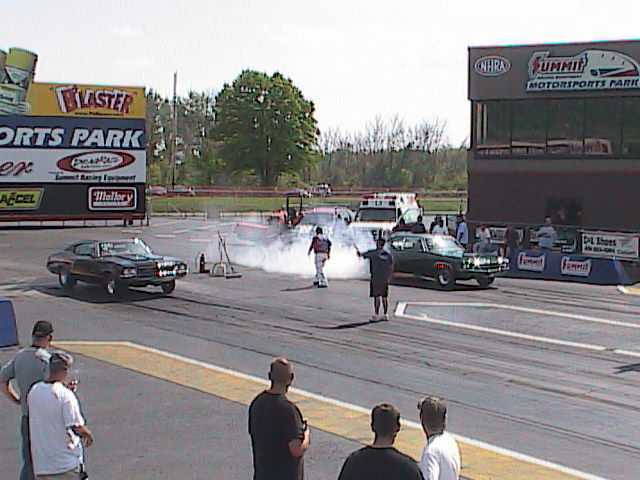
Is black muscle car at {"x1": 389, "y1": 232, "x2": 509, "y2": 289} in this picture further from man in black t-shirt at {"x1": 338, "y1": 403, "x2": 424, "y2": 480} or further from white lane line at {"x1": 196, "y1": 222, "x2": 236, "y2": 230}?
white lane line at {"x1": 196, "y1": 222, "x2": 236, "y2": 230}

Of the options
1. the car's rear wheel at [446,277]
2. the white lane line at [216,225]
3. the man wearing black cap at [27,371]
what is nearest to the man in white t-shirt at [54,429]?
the man wearing black cap at [27,371]

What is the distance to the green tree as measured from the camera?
9356cm

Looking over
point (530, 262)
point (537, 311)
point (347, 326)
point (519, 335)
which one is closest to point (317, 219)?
point (530, 262)

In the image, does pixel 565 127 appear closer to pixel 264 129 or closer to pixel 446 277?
pixel 446 277

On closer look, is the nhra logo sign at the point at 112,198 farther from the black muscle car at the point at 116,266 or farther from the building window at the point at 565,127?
the black muscle car at the point at 116,266

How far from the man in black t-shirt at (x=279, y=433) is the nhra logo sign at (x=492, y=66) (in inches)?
1294

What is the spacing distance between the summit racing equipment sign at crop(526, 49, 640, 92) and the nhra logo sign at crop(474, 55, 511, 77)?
109cm

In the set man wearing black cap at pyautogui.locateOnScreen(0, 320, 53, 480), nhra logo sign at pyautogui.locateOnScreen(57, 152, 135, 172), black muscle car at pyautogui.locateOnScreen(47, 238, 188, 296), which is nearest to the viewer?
man wearing black cap at pyautogui.locateOnScreen(0, 320, 53, 480)

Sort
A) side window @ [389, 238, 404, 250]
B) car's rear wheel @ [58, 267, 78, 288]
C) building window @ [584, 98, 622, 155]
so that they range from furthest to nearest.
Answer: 1. building window @ [584, 98, 622, 155]
2. side window @ [389, 238, 404, 250]
3. car's rear wheel @ [58, 267, 78, 288]

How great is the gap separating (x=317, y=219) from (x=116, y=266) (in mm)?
14448

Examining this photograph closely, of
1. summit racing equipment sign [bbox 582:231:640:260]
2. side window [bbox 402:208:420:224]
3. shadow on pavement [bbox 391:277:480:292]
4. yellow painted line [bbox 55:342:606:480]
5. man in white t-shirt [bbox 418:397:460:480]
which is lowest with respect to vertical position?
yellow painted line [bbox 55:342:606:480]

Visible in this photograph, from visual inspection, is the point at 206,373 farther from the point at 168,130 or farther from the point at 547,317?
the point at 168,130

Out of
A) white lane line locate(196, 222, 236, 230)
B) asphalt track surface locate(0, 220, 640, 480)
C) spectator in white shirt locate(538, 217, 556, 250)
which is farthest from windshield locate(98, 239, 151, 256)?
white lane line locate(196, 222, 236, 230)

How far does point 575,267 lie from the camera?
26844mm
